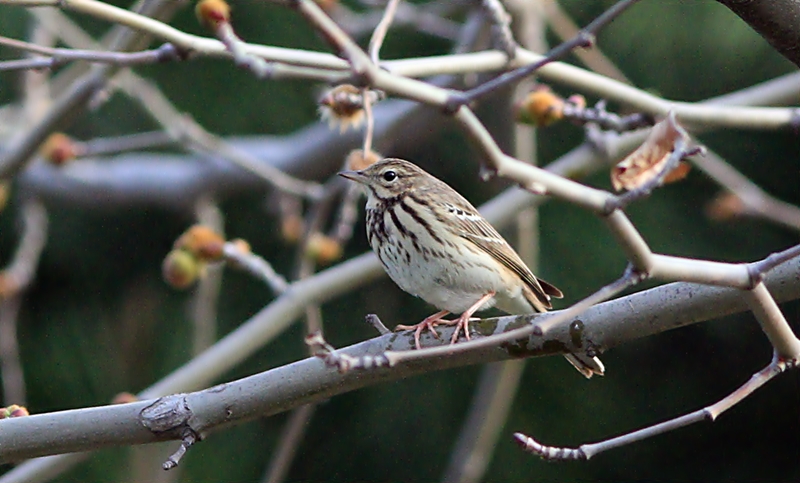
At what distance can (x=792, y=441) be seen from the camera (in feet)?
14.1

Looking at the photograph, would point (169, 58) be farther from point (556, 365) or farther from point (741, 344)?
point (741, 344)

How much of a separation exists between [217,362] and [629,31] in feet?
8.08

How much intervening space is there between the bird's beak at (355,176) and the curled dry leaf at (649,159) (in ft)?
4.80

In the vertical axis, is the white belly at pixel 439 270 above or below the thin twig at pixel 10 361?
below

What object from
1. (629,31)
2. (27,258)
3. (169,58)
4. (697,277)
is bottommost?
(697,277)

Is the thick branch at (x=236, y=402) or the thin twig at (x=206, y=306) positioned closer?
the thick branch at (x=236, y=402)

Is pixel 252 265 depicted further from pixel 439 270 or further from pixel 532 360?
pixel 532 360

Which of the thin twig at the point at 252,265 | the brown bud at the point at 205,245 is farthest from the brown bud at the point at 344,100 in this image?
the brown bud at the point at 205,245

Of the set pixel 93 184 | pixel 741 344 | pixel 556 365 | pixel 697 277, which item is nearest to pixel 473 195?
pixel 556 365

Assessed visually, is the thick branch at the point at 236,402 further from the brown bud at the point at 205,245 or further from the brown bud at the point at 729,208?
the brown bud at the point at 729,208

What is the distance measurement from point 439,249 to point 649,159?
1.33 meters

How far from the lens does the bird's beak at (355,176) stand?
2660mm

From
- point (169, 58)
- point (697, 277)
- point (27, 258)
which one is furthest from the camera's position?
point (27, 258)

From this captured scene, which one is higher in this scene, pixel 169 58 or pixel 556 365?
pixel 556 365
